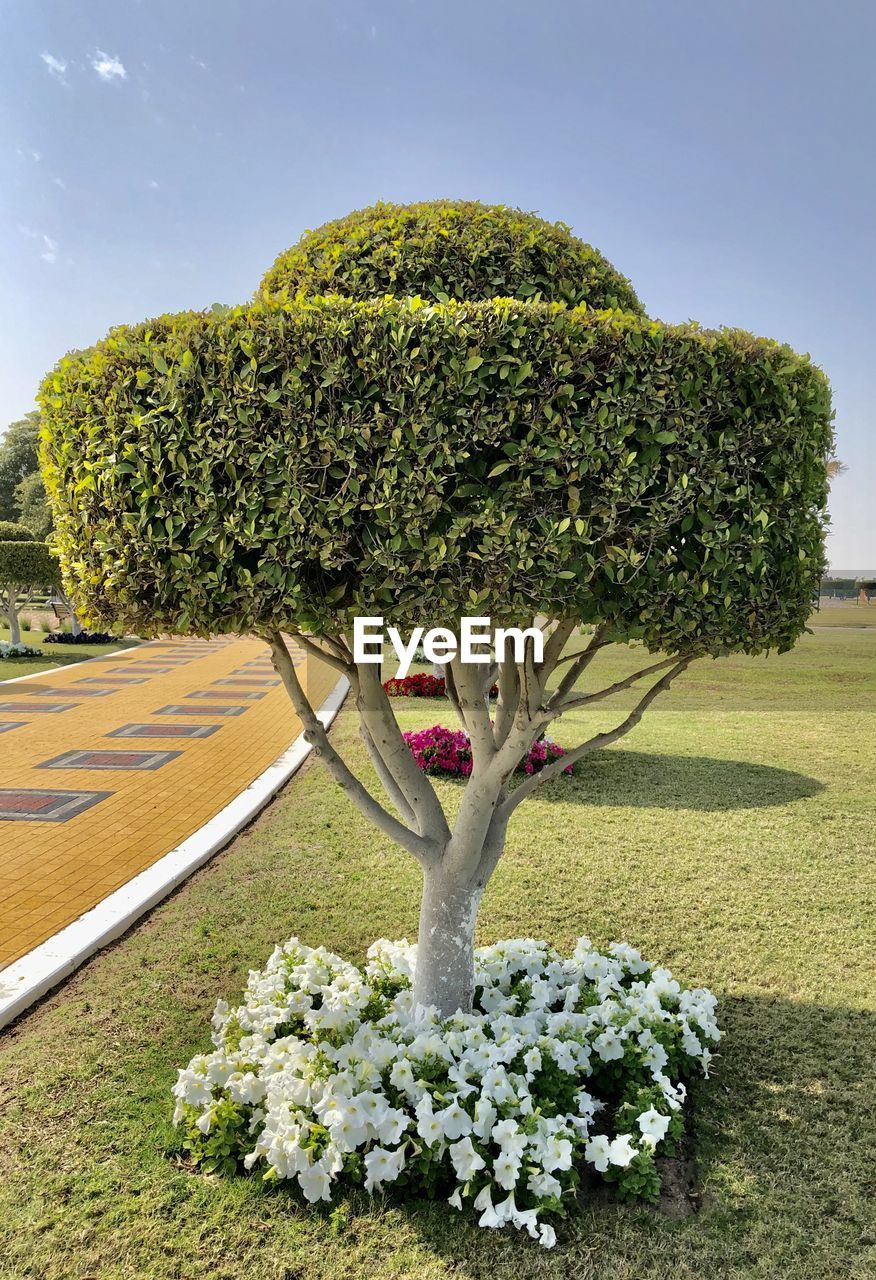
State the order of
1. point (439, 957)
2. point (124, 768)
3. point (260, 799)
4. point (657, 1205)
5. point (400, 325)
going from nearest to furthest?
1. point (400, 325)
2. point (657, 1205)
3. point (439, 957)
4. point (260, 799)
5. point (124, 768)

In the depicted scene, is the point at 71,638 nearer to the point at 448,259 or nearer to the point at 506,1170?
the point at 448,259

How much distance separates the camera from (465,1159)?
3.13 m

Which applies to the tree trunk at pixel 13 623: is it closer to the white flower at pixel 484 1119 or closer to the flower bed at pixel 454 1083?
the flower bed at pixel 454 1083

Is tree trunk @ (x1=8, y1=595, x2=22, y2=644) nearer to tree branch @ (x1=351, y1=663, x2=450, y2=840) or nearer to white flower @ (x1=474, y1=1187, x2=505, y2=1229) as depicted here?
tree branch @ (x1=351, y1=663, x2=450, y2=840)

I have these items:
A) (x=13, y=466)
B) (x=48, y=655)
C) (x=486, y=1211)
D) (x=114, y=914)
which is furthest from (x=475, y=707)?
(x=13, y=466)

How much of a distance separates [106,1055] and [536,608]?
10.4 ft

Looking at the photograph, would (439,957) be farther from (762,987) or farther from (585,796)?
(585,796)

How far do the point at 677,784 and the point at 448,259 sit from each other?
7.73 meters

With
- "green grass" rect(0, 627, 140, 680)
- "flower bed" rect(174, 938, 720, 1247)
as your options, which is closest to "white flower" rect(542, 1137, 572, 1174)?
"flower bed" rect(174, 938, 720, 1247)

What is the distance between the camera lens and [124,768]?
10273 mm

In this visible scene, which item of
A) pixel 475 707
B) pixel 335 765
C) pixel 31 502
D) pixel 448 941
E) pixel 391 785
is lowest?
pixel 448 941

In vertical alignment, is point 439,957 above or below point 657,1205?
above

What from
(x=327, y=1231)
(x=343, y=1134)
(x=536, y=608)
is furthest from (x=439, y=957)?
(x=536, y=608)

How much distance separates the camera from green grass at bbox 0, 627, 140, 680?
20.6 meters
